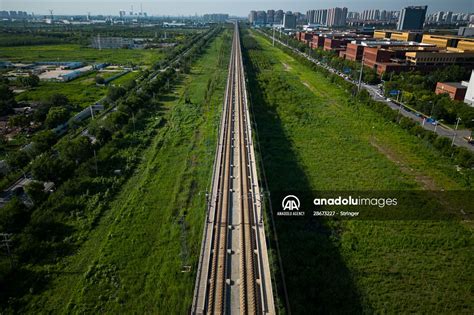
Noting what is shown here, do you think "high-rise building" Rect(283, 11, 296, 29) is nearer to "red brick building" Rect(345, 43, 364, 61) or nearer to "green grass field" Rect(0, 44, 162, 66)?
"green grass field" Rect(0, 44, 162, 66)

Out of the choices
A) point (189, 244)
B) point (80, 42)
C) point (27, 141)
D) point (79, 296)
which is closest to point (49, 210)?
point (79, 296)

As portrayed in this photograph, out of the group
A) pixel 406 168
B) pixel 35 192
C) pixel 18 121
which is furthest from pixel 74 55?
pixel 406 168

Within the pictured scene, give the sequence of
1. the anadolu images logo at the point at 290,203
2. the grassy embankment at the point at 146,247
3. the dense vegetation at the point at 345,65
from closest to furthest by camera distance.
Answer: the grassy embankment at the point at 146,247
the anadolu images logo at the point at 290,203
the dense vegetation at the point at 345,65

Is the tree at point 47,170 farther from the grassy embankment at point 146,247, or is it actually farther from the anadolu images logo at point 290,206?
the anadolu images logo at point 290,206

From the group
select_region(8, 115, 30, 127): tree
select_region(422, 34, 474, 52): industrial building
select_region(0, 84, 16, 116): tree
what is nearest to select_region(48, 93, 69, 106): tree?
select_region(0, 84, 16, 116): tree

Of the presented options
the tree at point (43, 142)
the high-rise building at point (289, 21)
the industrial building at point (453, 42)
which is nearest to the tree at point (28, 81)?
the tree at point (43, 142)

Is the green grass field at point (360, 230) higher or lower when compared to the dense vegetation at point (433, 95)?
lower

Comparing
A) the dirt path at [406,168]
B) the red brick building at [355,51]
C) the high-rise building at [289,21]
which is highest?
the high-rise building at [289,21]
